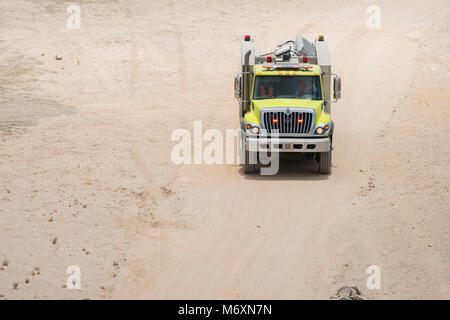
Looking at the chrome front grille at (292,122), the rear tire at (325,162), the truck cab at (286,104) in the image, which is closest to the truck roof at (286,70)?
the truck cab at (286,104)

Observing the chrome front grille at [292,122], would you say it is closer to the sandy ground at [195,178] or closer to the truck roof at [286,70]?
the sandy ground at [195,178]

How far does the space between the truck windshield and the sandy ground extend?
2.05 metres

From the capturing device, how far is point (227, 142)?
24.2m

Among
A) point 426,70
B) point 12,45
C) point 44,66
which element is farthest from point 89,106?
point 426,70

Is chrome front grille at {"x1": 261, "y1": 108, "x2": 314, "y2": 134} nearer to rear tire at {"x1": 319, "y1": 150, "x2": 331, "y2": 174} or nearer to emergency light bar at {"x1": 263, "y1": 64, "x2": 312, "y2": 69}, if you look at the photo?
rear tire at {"x1": 319, "y1": 150, "x2": 331, "y2": 174}

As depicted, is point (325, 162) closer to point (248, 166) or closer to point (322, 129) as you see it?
point (322, 129)

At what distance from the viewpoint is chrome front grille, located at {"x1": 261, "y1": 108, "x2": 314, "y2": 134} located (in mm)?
19906

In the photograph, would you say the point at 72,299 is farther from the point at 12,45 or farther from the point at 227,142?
the point at 12,45

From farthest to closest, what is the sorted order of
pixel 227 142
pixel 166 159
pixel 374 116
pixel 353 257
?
pixel 374 116 < pixel 227 142 < pixel 166 159 < pixel 353 257

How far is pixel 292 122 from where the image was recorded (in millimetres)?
19891

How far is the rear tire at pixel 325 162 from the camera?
20.3 m

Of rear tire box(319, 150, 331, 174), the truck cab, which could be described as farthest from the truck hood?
rear tire box(319, 150, 331, 174)

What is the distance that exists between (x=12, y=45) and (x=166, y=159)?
53.6 ft

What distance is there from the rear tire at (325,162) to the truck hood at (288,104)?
1.04m
